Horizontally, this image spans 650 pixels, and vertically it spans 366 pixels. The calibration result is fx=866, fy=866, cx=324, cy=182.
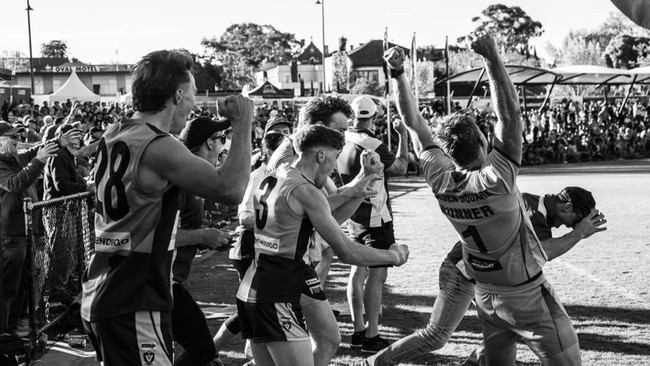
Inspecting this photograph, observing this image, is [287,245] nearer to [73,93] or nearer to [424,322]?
[424,322]

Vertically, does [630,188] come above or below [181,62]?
below

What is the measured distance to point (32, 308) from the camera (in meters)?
7.38

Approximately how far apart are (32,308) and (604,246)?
9015 mm

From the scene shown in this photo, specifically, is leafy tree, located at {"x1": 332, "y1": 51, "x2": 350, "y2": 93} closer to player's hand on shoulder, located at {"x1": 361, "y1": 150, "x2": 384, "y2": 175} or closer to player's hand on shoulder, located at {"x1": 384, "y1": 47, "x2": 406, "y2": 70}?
player's hand on shoulder, located at {"x1": 384, "y1": 47, "x2": 406, "y2": 70}

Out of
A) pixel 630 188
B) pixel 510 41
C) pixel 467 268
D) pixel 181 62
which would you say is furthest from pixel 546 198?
pixel 510 41

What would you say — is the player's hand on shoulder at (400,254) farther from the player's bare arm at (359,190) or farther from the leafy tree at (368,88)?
the leafy tree at (368,88)

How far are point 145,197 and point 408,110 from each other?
2.26 metres

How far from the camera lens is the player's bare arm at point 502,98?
4.39m

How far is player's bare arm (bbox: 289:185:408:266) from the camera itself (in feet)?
15.2

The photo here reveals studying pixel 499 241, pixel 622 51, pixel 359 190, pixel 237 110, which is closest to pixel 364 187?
pixel 359 190

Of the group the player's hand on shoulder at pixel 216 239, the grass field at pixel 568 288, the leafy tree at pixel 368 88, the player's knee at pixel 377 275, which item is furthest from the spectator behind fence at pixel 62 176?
the leafy tree at pixel 368 88

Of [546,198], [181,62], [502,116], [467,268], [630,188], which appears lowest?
[630,188]

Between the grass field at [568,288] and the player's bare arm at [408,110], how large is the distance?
240 centimetres

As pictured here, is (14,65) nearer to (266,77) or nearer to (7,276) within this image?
(266,77)
